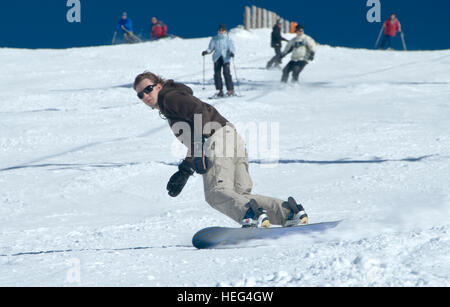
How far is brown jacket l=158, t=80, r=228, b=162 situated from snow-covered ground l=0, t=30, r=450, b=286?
713 mm

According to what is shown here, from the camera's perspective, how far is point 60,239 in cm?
455

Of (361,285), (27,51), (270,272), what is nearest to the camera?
(361,285)

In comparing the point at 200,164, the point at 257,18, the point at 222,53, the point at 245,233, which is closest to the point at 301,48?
the point at 222,53

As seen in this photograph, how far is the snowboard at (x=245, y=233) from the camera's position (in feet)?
11.8

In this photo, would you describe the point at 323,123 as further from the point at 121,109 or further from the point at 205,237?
the point at 205,237

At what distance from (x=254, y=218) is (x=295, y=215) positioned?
31 cm

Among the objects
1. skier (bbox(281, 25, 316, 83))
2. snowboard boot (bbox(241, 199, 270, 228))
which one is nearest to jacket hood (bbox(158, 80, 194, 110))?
snowboard boot (bbox(241, 199, 270, 228))

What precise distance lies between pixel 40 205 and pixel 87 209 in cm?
55

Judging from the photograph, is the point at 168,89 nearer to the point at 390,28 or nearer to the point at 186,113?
the point at 186,113

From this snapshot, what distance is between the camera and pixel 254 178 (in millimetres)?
6508

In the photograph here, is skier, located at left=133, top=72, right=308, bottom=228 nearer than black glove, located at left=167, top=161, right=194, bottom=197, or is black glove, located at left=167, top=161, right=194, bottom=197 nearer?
skier, located at left=133, top=72, right=308, bottom=228

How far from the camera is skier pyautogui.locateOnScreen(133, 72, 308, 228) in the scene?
3.68m

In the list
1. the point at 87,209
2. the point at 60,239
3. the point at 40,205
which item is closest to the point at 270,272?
the point at 60,239
